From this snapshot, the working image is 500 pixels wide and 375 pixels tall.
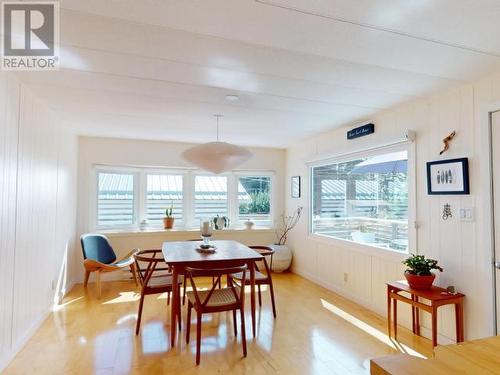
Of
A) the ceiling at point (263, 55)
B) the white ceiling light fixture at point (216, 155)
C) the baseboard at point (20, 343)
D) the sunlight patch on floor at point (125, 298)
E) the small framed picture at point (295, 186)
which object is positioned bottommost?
the sunlight patch on floor at point (125, 298)

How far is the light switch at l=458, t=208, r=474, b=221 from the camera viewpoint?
8.04 ft

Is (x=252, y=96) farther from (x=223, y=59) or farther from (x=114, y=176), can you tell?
(x=114, y=176)

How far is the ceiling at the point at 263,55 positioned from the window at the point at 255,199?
2.42 m

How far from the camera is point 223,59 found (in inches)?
81.2

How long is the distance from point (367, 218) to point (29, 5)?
12.1ft

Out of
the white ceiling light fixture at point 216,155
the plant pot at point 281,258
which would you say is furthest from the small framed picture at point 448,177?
the plant pot at point 281,258

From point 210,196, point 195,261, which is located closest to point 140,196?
point 210,196

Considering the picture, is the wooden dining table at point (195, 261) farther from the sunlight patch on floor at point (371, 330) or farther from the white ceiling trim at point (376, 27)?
the white ceiling trim at point (376, 27)

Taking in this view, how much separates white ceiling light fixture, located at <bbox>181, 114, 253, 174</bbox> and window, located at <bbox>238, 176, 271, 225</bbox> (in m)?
2.56

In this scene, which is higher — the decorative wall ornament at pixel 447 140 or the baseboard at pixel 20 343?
the decorative wall ornament at pixel 447 140

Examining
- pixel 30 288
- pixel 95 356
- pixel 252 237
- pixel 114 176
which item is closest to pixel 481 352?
pixel 95 356

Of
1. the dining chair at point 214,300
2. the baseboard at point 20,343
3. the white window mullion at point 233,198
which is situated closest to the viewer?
the baseboard at point 20,343

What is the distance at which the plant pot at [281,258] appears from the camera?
205 inches

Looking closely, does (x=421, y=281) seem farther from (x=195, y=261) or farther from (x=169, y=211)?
(x=169, y=211)
